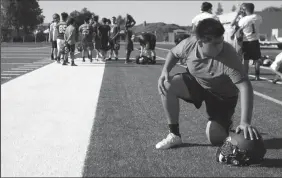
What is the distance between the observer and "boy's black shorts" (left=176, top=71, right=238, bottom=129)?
4.45 m

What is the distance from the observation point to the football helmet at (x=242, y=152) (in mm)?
3793

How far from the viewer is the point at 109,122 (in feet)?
18.5

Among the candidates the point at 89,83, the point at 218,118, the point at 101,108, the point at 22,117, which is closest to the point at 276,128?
the point at 218,118

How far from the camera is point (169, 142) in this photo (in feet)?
14.3

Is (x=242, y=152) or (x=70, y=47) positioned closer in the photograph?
(x=242, y=152)

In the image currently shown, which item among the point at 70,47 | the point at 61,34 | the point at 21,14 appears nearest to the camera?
the point at 70,47

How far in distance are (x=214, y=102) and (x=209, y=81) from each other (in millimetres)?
305

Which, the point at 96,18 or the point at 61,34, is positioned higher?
the point at 96,18

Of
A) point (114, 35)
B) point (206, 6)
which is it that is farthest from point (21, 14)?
point (206, 6)

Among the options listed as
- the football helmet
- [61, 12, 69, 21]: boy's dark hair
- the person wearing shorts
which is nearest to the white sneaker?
the person wearing shorts

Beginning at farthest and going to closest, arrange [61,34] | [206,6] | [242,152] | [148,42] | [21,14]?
[21,14], [148,42], [61,34], [206,6], [242,152]

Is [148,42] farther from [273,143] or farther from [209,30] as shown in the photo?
[209,30]

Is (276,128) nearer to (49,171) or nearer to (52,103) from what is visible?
(49,171)

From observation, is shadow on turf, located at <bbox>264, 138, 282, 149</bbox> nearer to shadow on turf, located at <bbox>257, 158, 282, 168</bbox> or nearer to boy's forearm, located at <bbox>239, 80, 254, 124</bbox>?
shadow on turf, located at <bbox>257, 158, 282, 168</bbox>
